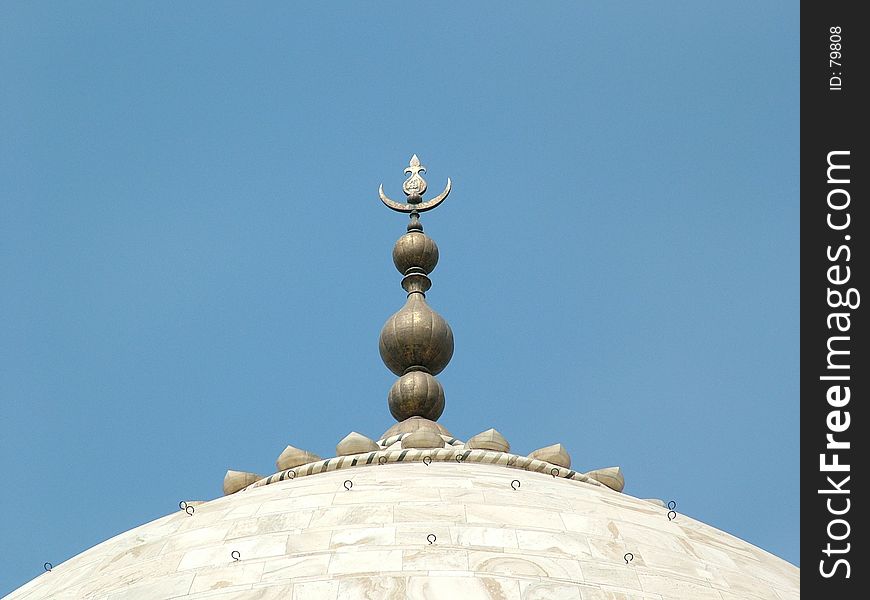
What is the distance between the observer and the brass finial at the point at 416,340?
20734mm

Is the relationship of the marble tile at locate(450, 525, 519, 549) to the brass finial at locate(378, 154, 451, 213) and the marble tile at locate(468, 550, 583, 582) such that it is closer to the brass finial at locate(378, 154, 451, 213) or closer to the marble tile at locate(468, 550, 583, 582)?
the marble tile at locate(468, 550, 583, 582)

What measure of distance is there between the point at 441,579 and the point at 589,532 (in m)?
1.81

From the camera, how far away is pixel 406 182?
22.9m

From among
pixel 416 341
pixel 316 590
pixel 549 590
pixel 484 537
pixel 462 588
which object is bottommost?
pixel 316 590

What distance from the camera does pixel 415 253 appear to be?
21.8 metres

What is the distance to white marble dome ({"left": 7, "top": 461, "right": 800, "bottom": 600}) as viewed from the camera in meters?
14.1

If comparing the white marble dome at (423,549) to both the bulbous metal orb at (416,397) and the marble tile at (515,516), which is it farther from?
the bulbous metal orb at (416,397)

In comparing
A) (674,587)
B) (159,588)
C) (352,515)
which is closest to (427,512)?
(352,515)

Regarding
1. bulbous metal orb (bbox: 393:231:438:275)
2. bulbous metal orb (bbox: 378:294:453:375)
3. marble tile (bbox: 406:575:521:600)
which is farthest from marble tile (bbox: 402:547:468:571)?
bulbous metal orb (bbox: 393:231:438:275)

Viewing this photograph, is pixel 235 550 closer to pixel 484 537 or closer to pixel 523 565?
pixel 484 537

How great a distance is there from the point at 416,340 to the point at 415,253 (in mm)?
1281

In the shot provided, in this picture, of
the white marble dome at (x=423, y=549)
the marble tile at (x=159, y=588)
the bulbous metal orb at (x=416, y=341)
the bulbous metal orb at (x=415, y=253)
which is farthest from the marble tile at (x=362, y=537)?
the bulbous metal orb at (x=415, y=253)
